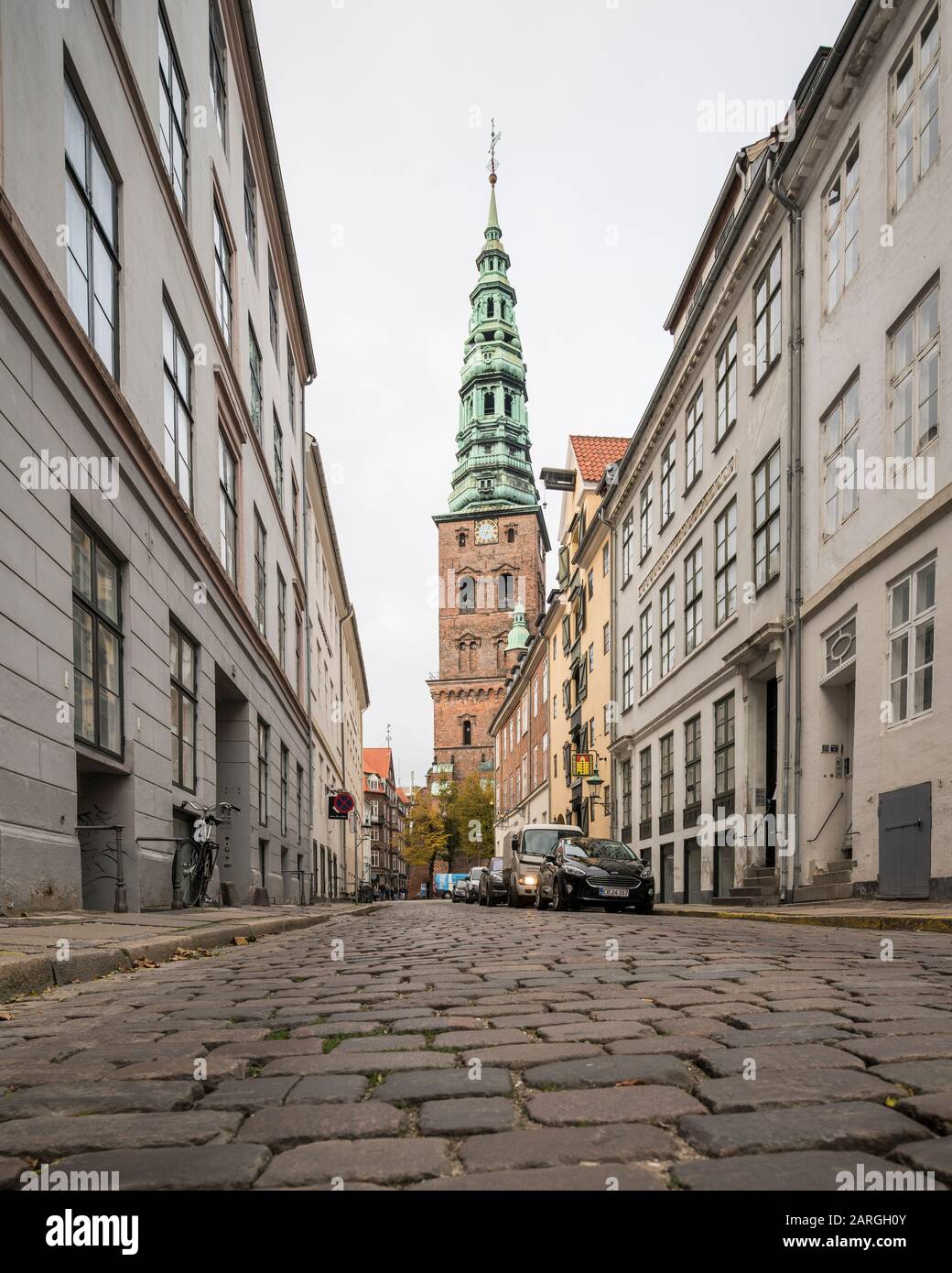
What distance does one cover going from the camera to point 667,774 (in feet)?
85.3

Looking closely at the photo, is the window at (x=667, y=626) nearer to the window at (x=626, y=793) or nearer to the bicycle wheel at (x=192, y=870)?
the window at (x=626, y=793)

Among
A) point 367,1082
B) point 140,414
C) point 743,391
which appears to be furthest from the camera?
point 743,391

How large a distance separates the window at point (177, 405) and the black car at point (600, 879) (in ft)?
27.8

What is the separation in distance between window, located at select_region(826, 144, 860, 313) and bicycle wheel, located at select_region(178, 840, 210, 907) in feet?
39.9

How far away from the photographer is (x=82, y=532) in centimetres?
977

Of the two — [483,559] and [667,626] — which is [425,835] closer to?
[483,559]

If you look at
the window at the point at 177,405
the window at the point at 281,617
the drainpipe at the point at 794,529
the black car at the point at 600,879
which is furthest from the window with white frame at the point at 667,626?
the window at the point at 177,405

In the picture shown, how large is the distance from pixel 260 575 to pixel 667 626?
10738 mm

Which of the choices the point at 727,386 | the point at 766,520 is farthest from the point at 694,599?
the point at 766,520

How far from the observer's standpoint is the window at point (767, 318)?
18.3 meters

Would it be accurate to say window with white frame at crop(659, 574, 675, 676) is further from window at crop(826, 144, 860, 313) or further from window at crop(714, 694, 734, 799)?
window at crop(826, 144, 860, 313)

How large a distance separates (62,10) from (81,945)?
26.9 ft

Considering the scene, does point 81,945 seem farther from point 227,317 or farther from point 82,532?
point 227,317
